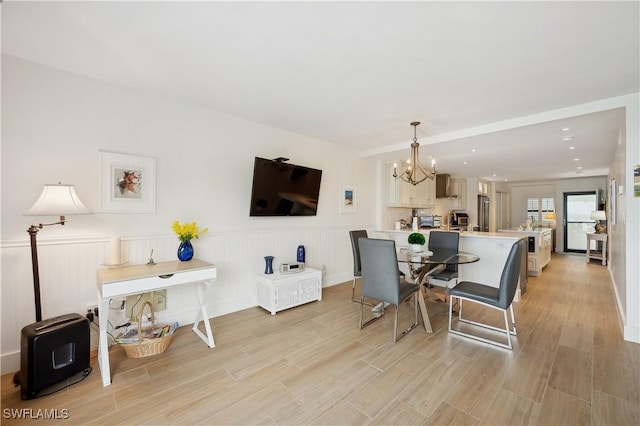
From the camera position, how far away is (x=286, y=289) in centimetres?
347

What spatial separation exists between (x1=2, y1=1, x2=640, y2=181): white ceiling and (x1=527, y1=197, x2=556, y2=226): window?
6.74 meters

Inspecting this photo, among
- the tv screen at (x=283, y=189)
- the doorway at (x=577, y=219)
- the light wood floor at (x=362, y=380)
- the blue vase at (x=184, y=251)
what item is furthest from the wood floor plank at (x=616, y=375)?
the doorway at (x=577, y=219)

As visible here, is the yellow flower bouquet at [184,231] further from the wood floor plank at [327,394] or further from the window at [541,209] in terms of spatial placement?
the window at [541,209]

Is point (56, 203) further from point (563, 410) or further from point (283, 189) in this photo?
point (563, 410)

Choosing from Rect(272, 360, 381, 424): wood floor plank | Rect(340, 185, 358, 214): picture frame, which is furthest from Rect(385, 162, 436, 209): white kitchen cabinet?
Rect(272, 360, 381, 424): wood floor plank

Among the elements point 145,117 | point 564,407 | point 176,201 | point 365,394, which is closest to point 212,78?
point 145,117

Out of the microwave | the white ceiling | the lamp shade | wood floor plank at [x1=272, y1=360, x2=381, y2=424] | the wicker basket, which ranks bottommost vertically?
wood floor plank at [x1=272, y1=360, x2=381, y2=424]

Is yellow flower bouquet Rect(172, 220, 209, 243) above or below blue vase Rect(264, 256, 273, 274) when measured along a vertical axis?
above

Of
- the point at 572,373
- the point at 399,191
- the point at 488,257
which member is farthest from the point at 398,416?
the point at 399,191

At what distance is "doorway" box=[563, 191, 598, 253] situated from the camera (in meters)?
8.32

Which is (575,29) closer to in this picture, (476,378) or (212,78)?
(476,378)

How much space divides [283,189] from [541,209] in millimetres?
9645

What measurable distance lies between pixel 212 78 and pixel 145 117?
2.95 ft

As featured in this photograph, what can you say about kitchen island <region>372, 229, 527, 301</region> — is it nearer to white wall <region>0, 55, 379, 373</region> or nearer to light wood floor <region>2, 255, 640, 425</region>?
light wood floor <region>2, 255, 640, 425</region>
